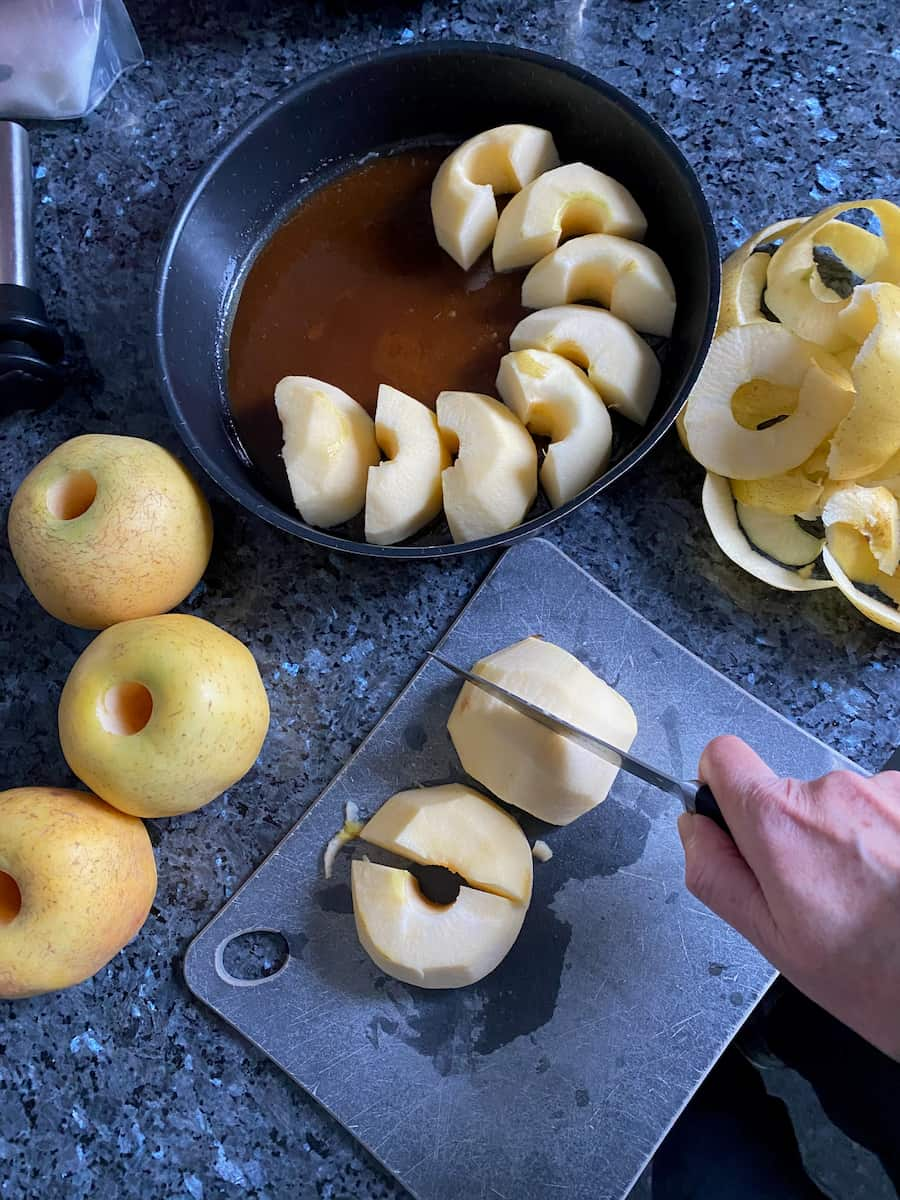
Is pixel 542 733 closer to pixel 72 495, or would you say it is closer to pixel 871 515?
pixel 871 515

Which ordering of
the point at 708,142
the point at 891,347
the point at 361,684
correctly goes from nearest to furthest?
the point at 891,347 → the point at 361,684 → the point at 708,142

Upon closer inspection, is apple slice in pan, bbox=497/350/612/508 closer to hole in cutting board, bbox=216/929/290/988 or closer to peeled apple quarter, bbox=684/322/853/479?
peeled apple quarter, bbox=684/322/853/479

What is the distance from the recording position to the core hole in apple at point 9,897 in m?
1.09

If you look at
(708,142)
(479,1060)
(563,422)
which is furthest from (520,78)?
(479,1060)

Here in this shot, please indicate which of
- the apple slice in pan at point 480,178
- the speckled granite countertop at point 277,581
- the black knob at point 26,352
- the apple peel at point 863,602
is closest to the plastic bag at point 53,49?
the speckled granite countertop at point 277,581

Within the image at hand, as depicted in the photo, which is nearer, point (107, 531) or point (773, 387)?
point (107, 531)

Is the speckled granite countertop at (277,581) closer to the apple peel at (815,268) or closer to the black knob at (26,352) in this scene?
the black knob at (26,352)

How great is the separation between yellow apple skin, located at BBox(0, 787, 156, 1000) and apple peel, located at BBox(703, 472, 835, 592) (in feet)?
2.53

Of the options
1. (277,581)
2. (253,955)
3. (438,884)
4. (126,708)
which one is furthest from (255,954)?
(277,581)

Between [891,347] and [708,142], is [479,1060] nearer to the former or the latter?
[891,347]

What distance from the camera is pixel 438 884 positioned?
1199mm

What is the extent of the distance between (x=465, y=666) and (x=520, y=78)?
0.74 m

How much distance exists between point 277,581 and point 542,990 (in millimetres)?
587

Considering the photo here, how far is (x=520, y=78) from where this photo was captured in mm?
1294
